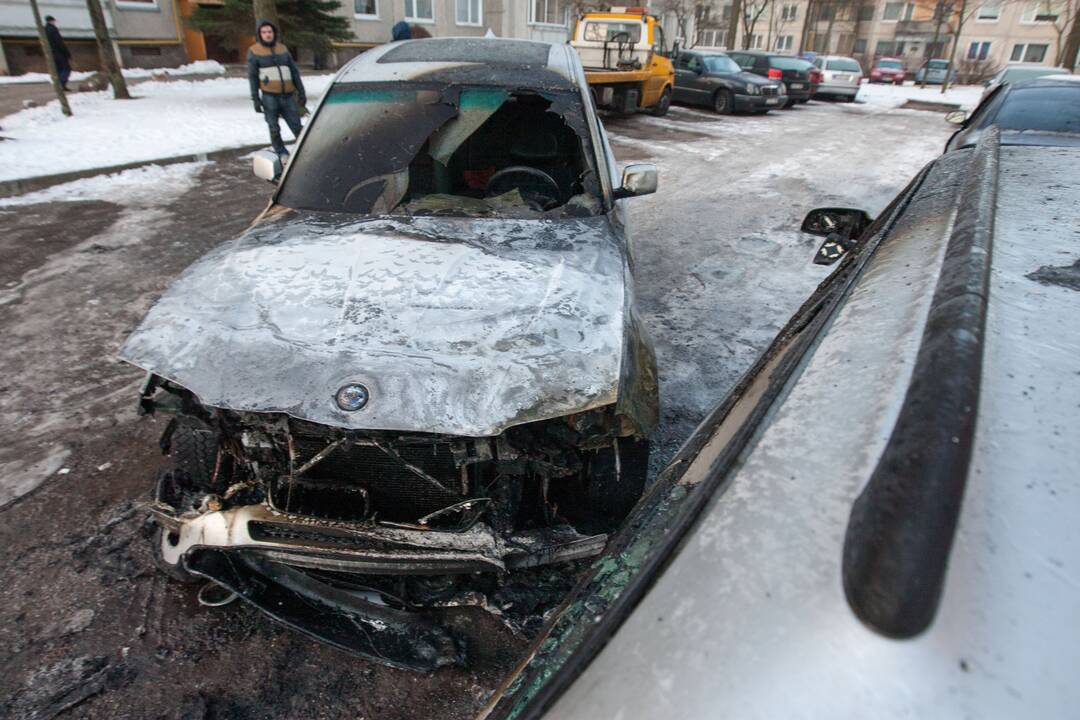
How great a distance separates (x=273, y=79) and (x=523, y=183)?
5846 mm

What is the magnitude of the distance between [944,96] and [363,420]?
29.6m

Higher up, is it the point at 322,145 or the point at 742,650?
the point at 322,145

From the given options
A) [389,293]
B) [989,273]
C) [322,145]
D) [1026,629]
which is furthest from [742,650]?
[322,145]

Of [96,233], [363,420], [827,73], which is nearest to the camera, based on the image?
[363,420]

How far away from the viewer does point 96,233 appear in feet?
19.6

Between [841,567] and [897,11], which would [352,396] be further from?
[897,11]

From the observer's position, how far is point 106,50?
40.7ft

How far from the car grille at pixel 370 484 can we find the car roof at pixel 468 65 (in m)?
2.39

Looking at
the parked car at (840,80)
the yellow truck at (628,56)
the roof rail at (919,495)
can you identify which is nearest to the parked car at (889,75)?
the parked car at (840,80)

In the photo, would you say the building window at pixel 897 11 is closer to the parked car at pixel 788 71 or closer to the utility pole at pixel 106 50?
the parked car at pixel 788 71

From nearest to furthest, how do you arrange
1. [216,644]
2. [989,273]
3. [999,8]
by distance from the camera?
[989,273] < [216,644] < [999,8]

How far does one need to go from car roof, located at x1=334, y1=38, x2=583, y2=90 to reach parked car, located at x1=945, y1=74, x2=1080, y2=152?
7.98 feet

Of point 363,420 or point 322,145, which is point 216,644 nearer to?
point 363,420

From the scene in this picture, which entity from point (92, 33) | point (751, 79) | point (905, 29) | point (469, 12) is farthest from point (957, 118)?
point (905, 29)
